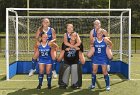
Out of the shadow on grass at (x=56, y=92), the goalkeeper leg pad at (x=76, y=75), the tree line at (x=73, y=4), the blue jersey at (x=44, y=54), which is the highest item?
the tree line at (x=73, y=4)

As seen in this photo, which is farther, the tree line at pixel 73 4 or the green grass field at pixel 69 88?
the tree line at pixel 73 4

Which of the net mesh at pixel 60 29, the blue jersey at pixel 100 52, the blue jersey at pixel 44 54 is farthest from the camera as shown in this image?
the net mesh at pixel 60 29

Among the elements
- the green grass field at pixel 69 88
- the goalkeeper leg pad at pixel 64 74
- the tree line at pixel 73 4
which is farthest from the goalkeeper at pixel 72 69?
the tree line at pixel 73 4

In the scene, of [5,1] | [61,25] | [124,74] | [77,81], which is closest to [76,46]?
[77,81]

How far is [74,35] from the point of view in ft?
34.1

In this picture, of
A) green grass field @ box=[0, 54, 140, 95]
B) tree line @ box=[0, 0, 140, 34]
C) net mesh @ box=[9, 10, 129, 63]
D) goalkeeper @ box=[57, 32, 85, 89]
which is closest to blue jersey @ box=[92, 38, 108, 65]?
goalkeeper @ box=[57, 32, 85, 89]

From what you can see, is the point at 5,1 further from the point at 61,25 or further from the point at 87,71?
the point at 87,71

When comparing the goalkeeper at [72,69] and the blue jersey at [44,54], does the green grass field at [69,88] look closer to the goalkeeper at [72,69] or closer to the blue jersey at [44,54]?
the goalkeeper at [72,69]

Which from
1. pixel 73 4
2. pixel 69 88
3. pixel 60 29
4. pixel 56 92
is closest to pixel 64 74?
pixel 69 88

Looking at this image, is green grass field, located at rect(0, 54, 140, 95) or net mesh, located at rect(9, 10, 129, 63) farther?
net mesh, located at rect(9, 10, 129, 63)

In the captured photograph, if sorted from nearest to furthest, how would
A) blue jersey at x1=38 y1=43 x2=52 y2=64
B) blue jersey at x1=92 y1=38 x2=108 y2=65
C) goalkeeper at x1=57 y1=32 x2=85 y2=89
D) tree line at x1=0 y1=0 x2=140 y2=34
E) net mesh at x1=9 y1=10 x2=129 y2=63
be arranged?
blue jersey at x1=92 y1=38 x2=108 y2=65, blue jersey at x1=38 y1=43 x2=52 y2=64, goalkeeper at x1=57 y1=32 x2=85 y2=89, net mesh at x1=9 y1=10 x2=129 y2=63, tree line at x1=0 y1=0 x2=140 y2=34

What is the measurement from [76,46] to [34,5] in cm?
1966

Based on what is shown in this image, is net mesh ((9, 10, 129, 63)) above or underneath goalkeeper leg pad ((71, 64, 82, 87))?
above

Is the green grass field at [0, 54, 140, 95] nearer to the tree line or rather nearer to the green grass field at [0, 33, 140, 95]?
the green grass field at [0, 33, 140, 95]
